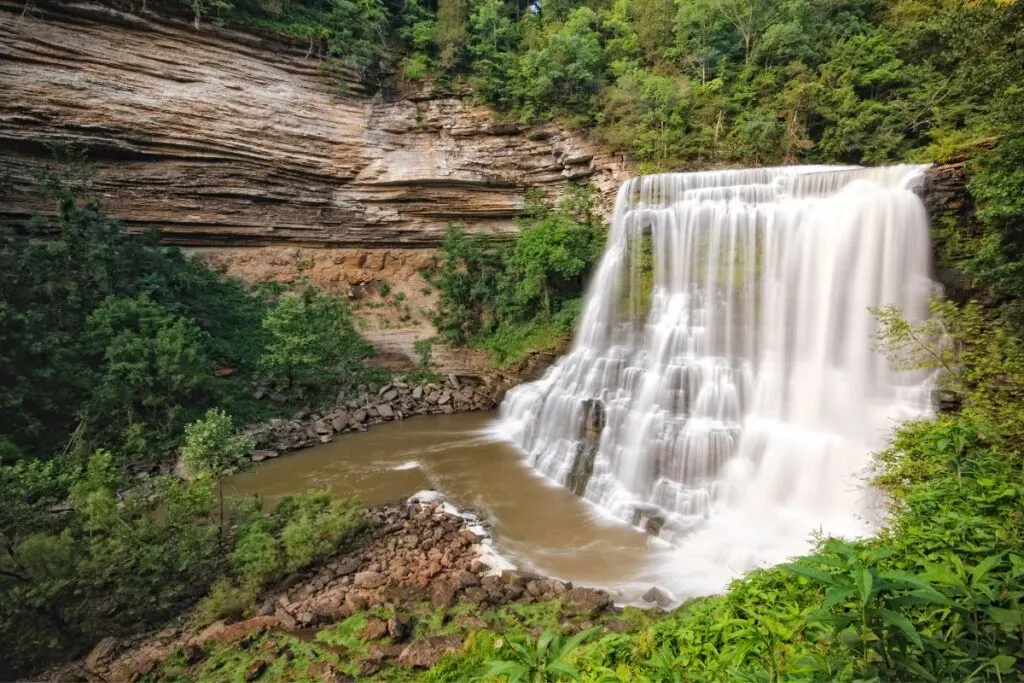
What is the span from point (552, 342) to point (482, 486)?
6013 mm

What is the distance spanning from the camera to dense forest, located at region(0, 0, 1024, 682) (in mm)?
2590

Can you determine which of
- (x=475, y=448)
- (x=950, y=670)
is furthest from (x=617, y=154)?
(x=950, y=670)

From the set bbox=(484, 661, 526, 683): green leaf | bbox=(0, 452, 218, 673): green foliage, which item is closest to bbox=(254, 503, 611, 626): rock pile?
bbox=(0, 452, 218, 673): green foliage

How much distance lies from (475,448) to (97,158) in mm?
15339

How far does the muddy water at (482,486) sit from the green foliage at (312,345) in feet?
10.7

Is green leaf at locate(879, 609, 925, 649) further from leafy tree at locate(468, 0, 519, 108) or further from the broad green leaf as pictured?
leafy tree at locate(468, 0, 519, 108)

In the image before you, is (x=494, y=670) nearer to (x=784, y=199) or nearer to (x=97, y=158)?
(x=784, y=199)

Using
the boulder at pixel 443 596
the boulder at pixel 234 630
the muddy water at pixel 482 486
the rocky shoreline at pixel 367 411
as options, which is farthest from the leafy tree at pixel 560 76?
the boulder at pixel 234 630

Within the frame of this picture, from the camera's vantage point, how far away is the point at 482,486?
36.0ft

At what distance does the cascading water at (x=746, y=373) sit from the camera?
8516 millimetres

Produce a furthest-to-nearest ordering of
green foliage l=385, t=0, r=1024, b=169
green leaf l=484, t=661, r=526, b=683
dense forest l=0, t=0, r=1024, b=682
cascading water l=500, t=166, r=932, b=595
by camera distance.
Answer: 1. green foliage l=385, t=0, r=1024, b=169
2. cascading water l=500, t=166, r=932, b=595
3. dense forest l=0, t=0, r=1024, b=682
4. green leaf l=484, t=661, r=526, b=683

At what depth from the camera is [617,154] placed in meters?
15.9

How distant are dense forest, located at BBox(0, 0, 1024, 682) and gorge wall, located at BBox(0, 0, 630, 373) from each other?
0.91 m

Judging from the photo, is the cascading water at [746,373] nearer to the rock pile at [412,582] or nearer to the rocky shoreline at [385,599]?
the rock pile at [412,582]
